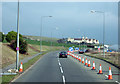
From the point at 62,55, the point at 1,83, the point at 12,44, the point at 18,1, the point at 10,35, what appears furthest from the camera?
the point at 10,35

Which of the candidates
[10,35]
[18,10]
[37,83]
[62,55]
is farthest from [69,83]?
[10,35]

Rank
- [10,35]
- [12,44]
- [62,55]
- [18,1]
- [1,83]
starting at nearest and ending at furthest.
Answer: [1,83]
[18,1]
[62,55]
[12,44]
[10,35]

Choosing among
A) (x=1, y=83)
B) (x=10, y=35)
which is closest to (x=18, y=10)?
(x=1, y=83)

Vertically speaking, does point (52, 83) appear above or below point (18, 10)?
below

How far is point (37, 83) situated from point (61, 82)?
1.46 meters

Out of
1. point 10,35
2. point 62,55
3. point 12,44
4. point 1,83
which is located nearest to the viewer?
point 1,83

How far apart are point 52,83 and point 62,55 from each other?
33.9 meters

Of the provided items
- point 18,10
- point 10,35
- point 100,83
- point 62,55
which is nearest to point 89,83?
point 100,83

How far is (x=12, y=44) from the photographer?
164 ft

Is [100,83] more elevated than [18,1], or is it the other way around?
[18,1]

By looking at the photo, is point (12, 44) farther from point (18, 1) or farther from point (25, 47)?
point (18, 1)

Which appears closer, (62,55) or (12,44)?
(62,55)

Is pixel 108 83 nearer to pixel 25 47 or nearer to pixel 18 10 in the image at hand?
pixel 18 10

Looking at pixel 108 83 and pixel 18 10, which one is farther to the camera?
pixel 18 10
